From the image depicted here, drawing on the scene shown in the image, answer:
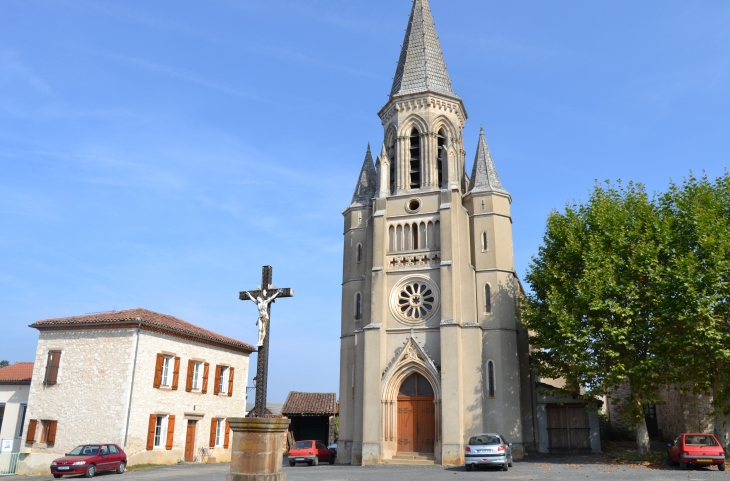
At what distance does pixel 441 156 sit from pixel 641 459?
737 inches

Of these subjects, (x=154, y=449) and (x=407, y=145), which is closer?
(x=154, y=449)

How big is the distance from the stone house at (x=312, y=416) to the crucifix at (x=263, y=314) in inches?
1135

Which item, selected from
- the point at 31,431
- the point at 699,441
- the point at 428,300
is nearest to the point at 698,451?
the point at 699,441

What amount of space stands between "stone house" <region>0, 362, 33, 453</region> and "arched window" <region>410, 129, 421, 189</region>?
24.3m

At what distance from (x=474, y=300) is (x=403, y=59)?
667 inches

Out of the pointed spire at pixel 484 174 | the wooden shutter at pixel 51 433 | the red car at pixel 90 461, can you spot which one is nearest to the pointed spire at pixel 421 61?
the pointed spire at pixel 484 174

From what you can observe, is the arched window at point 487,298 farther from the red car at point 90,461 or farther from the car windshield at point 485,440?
the red car at point 90,461

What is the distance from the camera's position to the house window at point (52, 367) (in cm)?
3017

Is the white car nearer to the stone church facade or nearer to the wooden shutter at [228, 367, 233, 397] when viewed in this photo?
the stone church facade

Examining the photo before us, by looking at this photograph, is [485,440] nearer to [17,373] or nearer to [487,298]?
[487,298]

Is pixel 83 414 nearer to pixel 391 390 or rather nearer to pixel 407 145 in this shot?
pixel 391 390

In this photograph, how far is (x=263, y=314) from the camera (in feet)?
52.7

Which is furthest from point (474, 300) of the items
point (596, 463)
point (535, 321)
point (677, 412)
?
point (677, 412)

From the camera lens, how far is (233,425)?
14008mm
